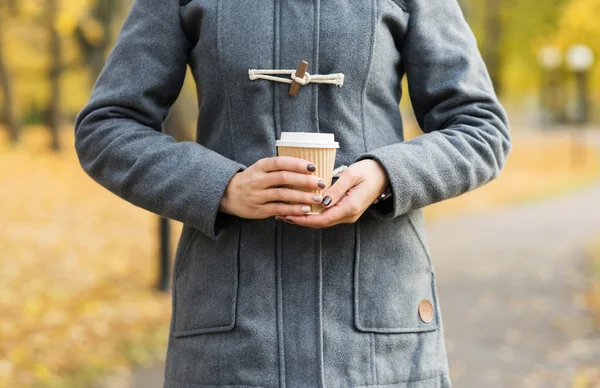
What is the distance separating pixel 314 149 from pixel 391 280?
0.40 metres

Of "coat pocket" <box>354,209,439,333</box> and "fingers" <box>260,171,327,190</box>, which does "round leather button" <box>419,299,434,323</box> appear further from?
"fingers" <box>260,171,327,190</box>

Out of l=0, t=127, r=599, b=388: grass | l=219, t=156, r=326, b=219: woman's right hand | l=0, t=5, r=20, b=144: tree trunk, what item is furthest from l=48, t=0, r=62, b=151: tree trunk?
l=219, t=156, r=326, b=219: woman's right hand

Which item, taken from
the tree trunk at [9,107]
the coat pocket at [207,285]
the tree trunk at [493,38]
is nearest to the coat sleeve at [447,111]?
the coat pocket at [207,285]

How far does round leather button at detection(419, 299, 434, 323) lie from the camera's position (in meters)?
1.80

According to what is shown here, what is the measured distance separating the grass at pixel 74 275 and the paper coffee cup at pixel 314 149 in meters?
3.79

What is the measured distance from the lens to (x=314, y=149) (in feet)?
4.98

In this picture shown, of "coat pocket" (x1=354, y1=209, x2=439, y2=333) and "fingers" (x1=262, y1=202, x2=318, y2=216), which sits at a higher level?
"fingers" (x1=262, y1=202, x2=318, y2=216)

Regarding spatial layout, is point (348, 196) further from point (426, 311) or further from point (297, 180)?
point (426, 311)

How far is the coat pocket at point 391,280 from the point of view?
1734 millimetres

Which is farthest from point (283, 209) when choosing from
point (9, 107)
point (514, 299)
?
point (9, 107)

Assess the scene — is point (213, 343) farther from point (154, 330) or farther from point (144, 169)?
point (154, 330)

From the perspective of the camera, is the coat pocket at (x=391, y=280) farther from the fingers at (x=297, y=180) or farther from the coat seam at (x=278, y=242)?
the fingers at (x=297, y=180)

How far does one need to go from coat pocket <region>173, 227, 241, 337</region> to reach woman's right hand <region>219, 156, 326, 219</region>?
0.49 ft

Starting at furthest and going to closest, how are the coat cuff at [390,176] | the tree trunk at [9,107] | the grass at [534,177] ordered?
the tree trunk at [9,107] < the grass at [534,177] < the coat cuff at [390,176]
